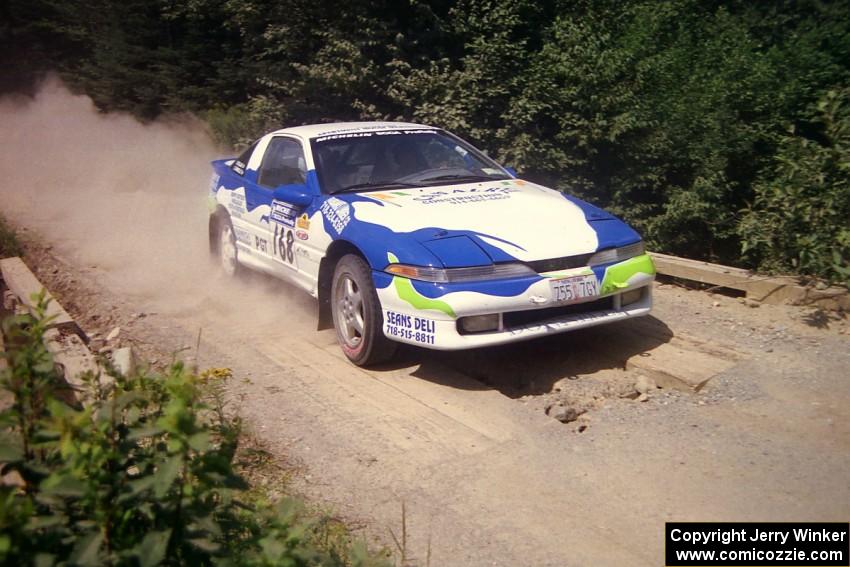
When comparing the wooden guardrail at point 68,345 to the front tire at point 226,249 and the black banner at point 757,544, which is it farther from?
the black banner at point 757,544

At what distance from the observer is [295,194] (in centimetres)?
627

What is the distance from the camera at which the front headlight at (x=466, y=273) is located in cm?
502

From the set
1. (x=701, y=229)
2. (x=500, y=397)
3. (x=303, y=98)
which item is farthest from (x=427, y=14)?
(x=500, y=397)

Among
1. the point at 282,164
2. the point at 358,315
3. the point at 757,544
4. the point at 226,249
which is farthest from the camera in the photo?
the point at 226,249

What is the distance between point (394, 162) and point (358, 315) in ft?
5.22

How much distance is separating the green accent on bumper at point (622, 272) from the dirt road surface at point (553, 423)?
0.57 metres

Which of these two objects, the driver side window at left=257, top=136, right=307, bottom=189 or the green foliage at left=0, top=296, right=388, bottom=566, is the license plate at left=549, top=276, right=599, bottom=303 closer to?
the driver side window at left=257, top=136, right=307, bottom=189

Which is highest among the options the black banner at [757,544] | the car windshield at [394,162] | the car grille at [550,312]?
the car windshield at [394,162]

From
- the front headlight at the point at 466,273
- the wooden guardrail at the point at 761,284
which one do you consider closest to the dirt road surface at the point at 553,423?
the wooden guardrail at the point at 761,284

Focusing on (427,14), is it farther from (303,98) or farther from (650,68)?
(650,68)

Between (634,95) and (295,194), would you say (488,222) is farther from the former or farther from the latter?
(634,95)

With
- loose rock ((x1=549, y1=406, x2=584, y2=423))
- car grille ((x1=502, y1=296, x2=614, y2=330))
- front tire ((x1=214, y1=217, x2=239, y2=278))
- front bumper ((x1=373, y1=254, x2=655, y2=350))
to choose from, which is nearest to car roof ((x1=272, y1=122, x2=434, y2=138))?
front tire ((x1=214, y1=217, x2=239, y2=278))

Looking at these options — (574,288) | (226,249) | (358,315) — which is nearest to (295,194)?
(358,315)

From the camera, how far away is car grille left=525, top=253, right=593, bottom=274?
514cm
